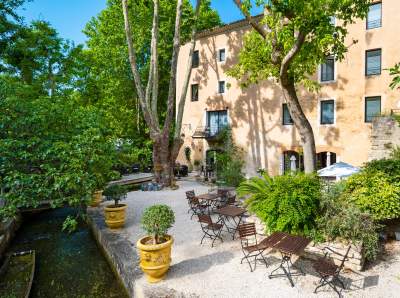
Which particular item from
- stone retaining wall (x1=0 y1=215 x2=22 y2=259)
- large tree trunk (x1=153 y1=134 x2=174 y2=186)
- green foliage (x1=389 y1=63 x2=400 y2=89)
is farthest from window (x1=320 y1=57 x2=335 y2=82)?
stone retaining wall (x1=0 y1=215 x2=22 y2=259)

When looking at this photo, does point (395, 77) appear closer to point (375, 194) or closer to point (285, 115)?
point (375, 194)

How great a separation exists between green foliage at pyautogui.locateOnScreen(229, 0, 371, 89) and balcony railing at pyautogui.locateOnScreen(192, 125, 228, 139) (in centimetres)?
980

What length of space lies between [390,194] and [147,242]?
20.7 feet

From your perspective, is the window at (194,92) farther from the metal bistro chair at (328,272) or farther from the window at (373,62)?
the metal bistro chair at (328,272)

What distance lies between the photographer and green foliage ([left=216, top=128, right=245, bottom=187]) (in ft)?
53.9

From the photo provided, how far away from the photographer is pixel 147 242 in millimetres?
6398

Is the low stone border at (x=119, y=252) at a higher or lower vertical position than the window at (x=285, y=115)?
lower

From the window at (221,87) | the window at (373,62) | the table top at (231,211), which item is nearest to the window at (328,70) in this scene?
the window at (373,62)

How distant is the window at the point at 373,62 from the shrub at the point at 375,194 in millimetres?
9920

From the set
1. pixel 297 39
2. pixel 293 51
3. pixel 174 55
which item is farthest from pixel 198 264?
pixel 174 55

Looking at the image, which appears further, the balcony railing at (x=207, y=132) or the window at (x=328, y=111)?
the balcony railing at (x=207, y=132)

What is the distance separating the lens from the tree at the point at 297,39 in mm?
7852

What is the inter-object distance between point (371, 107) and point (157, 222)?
14.7 m

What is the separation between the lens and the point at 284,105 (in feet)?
60.6
